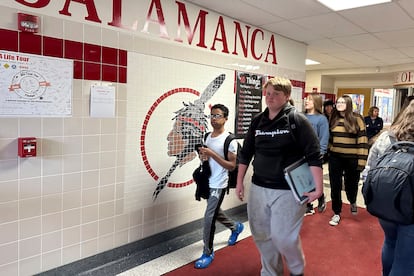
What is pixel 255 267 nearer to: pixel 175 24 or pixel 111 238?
pixel 111 238

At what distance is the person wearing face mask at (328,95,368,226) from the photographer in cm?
375

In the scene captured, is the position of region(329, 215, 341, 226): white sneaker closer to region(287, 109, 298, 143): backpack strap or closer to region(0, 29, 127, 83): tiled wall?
region(287, 109, 298, 143): backpack strap

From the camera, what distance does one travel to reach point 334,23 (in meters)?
3.94

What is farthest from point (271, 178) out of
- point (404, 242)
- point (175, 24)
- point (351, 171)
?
point (351, 171)

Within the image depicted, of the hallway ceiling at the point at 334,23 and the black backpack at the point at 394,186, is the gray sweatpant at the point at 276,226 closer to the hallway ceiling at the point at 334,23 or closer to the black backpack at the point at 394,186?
the black backpack at the point at 394,186

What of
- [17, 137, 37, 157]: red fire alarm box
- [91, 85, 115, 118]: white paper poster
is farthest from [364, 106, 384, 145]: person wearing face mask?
[17, 137, 37, 157]: red fire alarm box

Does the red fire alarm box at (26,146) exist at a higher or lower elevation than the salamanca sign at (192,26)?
lower

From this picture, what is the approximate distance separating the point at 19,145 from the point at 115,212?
1000mm

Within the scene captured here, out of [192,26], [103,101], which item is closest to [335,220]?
[192,26]

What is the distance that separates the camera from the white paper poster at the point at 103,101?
253 centimetres

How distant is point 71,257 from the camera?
2.56m

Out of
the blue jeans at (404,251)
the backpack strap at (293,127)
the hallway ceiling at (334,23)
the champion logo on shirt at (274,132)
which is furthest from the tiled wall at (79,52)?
the blue jeans at (404,251)

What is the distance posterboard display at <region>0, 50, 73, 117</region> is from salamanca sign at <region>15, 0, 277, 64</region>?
0.36 meters

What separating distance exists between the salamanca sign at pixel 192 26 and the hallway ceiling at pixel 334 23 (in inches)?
4.6
